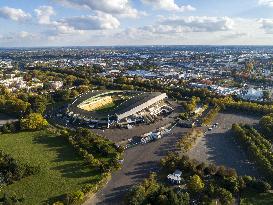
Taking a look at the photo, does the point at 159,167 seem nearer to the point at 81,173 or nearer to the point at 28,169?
the point at 81,173

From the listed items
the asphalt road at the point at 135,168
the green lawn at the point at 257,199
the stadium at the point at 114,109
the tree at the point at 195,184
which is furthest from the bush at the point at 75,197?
the stadium at the point at 114,109

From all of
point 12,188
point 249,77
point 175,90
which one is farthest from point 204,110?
point 249,77

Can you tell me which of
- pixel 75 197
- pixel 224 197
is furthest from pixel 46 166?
pixel 224 197

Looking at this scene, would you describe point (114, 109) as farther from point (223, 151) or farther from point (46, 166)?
point (46, 166)

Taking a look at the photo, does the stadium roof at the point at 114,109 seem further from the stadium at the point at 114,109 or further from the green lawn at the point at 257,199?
the green lawn at the point at 257,199

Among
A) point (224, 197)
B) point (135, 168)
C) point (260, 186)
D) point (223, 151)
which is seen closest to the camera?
point (224, 197)

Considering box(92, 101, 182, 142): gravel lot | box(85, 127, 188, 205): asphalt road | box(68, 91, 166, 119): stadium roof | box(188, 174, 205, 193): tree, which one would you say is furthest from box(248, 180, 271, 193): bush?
box(68, 91, 166, 119): stadium roof
